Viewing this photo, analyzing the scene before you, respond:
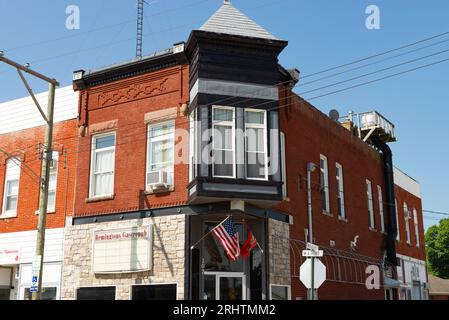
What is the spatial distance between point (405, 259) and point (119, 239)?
19634 millimetres

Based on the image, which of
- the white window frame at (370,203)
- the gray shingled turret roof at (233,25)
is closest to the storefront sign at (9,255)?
the gray shingled turret roof at (233,25)

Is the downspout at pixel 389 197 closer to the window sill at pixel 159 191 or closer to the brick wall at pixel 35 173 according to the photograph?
the window sill at pixel 159 191

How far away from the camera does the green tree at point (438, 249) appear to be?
69.1 meters

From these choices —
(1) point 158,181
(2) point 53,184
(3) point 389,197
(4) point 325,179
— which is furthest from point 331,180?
(2) point 53,184

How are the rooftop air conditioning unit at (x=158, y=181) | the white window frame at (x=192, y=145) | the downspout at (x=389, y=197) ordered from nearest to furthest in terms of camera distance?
the white window frame at (x=192, y=145)
the rooftop air conditioning unit at (x=158, y=181)
the downspout at (x=389, y=197)

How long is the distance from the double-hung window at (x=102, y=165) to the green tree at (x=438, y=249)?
194ft

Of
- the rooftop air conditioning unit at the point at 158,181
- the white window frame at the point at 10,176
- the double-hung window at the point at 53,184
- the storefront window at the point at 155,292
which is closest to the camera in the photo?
the storefront window at the point at 155,292

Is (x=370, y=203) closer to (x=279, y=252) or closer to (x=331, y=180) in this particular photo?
(x=331, y=180)

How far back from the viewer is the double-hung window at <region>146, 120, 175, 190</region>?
18516 mm

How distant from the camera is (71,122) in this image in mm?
21266

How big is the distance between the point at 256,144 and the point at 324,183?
6457mm
